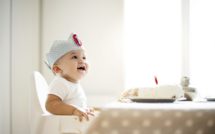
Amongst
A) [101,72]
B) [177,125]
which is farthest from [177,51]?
[177,125]

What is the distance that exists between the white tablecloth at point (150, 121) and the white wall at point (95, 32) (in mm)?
2208

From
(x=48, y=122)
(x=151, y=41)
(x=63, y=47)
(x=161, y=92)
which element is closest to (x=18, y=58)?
(x=151, y=41)

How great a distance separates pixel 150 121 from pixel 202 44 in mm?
2362

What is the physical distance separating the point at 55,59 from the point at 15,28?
4.99 feet

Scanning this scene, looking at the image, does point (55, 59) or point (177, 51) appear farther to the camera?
point (177, 51)

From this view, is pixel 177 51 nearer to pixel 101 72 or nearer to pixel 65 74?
pixel 101 72

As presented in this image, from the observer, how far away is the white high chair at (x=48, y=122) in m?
1.15

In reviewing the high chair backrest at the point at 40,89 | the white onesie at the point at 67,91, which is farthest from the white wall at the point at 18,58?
the white onesie at the point at 67,91

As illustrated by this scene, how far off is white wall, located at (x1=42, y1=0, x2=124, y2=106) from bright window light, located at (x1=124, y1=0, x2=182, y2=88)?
9cm

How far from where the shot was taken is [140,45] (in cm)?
300

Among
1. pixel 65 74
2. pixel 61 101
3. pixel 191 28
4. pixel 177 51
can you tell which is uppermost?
pixel 191 28

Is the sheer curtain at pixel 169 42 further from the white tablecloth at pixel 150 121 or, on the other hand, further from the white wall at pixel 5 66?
the white tablecloth at pixel 150 121

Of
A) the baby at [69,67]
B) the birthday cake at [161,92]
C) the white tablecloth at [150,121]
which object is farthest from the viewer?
the baby at [69,67]

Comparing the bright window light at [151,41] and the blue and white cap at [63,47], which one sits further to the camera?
the bright window light at [151,41]
